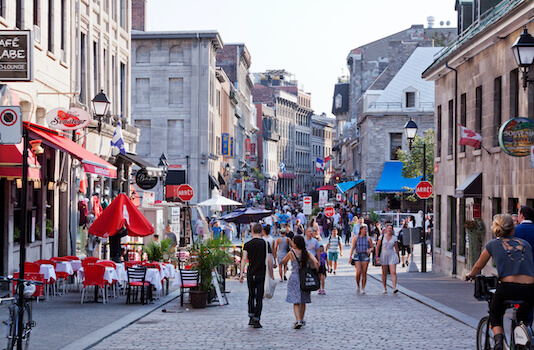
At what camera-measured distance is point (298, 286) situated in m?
13.9

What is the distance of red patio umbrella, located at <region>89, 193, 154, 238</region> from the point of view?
19250 millimetres

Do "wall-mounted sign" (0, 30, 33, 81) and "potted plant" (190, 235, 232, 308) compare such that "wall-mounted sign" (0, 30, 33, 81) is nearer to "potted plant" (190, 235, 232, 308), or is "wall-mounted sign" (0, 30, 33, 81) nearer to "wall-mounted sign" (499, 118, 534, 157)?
"potted plant" (190, 235, 232, 308)

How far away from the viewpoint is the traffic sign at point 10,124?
9859 mm

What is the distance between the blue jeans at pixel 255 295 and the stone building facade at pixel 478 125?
24.3 ft

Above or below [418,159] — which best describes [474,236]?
below

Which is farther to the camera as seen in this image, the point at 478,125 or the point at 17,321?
the point at 478,125

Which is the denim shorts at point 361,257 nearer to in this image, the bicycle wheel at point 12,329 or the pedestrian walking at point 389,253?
the pedestrian walking at point 389,253

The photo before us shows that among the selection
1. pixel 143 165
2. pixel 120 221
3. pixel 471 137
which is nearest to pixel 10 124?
pixel 120 221

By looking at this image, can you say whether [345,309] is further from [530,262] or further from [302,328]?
[530,262]

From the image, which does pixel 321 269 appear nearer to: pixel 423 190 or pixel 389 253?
pixel 389 253

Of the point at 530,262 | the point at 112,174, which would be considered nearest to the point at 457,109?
the point at 112,174

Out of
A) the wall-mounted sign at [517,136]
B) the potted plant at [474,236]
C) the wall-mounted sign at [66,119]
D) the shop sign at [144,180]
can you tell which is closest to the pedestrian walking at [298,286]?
the wall-mounted sign at [517,136]

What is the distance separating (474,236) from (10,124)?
15876 millimetres

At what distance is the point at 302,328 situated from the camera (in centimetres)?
1378
